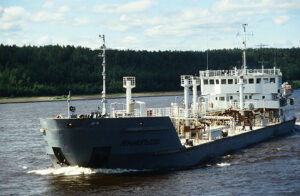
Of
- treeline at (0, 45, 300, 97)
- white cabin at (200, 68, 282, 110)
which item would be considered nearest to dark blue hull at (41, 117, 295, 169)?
white cabin at (200, 68, 282, 110)

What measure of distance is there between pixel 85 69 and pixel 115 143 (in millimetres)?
123193

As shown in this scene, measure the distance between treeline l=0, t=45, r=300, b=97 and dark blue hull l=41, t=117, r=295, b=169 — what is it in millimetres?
103011

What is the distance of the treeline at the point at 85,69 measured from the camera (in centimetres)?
13900

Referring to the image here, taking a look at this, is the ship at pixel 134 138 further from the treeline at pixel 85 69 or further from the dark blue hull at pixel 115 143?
the treeline at pixel 85 69

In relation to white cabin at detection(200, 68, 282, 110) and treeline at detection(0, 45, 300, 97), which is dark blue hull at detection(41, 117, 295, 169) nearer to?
white cabin at detection(200, 68, 282, 110)

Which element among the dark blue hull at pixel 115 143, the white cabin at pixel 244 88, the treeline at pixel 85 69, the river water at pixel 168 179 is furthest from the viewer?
the treeline at pixel 85 69

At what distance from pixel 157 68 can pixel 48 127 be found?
145589mm

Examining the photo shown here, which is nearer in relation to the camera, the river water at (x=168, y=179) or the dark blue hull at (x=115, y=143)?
the river water at (x=168, y=179)

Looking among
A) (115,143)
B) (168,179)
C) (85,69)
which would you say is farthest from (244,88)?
(85,69)

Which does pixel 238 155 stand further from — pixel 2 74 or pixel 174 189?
pixel 2 74

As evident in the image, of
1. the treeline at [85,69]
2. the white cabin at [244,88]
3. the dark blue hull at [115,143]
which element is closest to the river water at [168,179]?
the dark blue hull at [115,143]

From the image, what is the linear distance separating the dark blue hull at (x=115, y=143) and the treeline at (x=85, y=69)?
103011 millimetres

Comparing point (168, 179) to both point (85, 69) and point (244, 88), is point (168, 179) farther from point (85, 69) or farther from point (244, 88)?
point (85, 69)

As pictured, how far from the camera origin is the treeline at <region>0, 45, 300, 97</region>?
139000 mm
